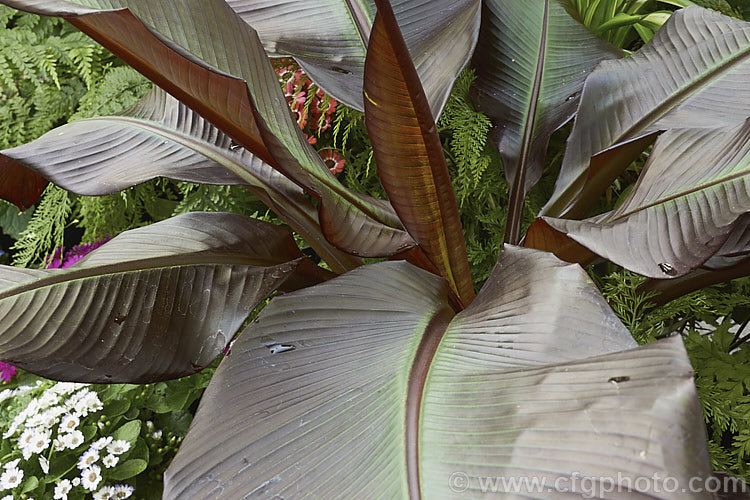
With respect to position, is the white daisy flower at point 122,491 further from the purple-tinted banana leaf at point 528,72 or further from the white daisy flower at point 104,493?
the purple-tinted banana leaf at point 528,72

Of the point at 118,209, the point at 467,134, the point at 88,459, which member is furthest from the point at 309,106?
the point at 88,459

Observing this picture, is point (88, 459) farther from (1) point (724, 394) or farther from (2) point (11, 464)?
(1) point (724, 394)

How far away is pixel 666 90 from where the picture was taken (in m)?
0.86

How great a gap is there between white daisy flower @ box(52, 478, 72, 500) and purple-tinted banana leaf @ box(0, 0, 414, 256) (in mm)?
549

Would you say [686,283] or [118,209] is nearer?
[686,283]

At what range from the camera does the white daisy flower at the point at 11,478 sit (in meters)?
0.86

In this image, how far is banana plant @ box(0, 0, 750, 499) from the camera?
425 millimetres

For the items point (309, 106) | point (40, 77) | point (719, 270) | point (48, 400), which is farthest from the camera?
point (40, 77)

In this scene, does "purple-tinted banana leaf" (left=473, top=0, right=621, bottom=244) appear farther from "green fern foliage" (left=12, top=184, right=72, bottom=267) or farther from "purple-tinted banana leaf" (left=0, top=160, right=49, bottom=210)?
"green fern foliage" (left=12, top=184, right=72, bottom=267)

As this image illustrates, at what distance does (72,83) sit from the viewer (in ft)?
4.84

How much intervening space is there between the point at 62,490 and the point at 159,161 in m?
0.49

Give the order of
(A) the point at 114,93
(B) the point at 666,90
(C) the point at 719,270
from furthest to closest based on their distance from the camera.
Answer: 1. (A) the point at 114,93
2. (B) the point at 666,90
3. (C) the point at 719,270

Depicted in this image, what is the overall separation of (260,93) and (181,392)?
1.77 feet

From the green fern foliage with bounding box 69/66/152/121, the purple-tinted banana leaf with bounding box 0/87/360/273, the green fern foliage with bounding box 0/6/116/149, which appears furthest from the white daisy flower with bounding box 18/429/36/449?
the green fern foliage with bounding box 0/6/116/149
